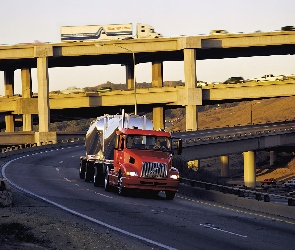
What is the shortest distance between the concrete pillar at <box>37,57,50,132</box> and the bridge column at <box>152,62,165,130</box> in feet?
68.5

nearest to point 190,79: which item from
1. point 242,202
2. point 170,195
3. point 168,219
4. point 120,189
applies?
point 170,195

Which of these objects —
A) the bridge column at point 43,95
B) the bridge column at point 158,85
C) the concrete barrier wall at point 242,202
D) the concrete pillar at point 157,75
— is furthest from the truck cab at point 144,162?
the concrete pillar at point 157,75

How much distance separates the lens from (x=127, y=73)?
453 feet

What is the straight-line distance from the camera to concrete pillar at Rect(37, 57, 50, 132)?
367ft

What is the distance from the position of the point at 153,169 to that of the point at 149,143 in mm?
1683

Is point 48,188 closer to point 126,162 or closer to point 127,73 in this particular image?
point 126,162

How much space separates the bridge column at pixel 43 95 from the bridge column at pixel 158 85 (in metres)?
20.8

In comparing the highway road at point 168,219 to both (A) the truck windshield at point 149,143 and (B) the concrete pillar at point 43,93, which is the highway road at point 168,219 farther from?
(B) the concrete pillar at point 43,93

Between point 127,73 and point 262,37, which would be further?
point 127,73

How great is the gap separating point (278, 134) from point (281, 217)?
73479 millimetres

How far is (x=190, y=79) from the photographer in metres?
113

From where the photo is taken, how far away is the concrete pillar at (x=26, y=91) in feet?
404

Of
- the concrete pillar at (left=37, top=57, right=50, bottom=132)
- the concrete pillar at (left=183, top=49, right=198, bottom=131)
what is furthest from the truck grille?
the concrete pillar at (left=37, top=57, right=50, bottom=132)

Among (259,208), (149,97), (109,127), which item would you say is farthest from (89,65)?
(259,208)
